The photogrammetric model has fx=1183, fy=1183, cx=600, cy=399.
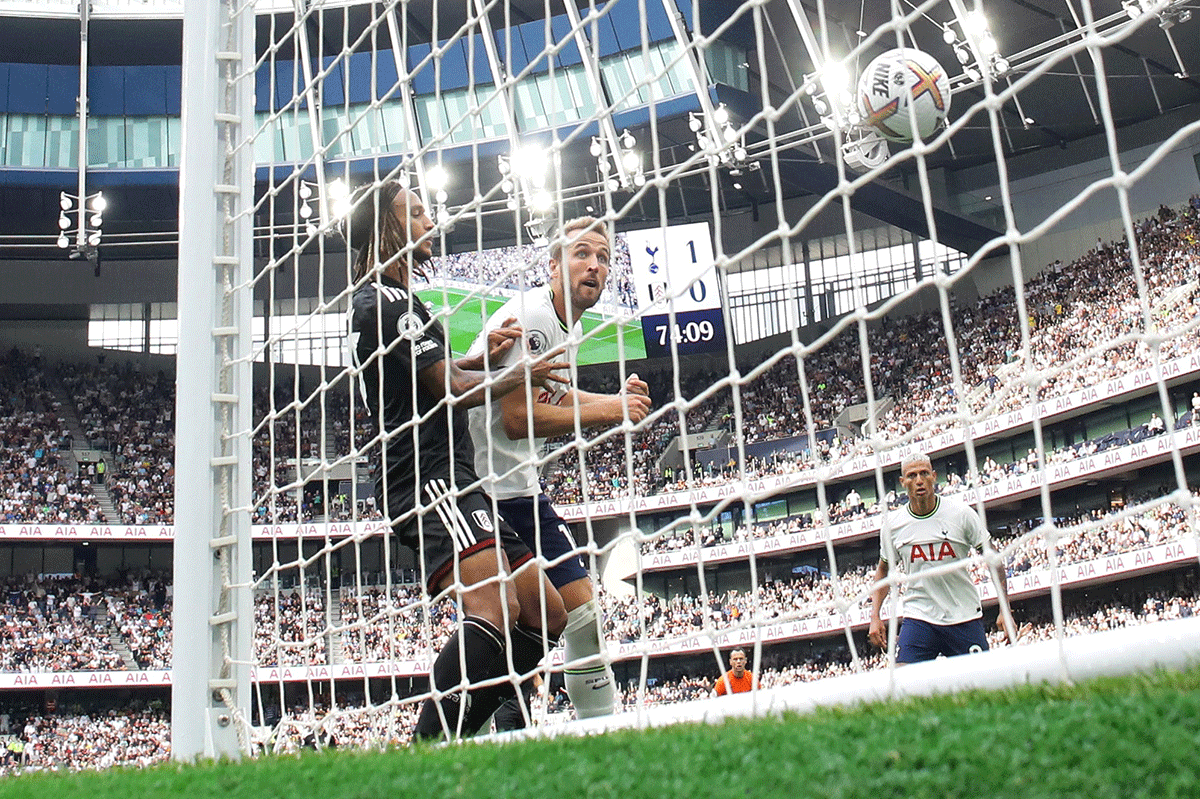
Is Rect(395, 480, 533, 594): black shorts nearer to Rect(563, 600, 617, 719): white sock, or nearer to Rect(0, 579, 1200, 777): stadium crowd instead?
Rect(563, 600, 617, 719): white sock

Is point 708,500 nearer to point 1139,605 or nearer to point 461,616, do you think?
point 1139,605

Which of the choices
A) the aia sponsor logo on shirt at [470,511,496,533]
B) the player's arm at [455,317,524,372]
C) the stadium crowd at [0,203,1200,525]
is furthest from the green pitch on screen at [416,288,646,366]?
the aia sponsor logo on shirt at [470,511,496,533]

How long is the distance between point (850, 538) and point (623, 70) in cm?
1014

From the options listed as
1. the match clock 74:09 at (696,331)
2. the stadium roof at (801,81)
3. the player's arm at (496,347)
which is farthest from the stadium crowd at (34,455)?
the player's arm at (496,347)

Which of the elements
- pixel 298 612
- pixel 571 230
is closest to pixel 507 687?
pixel 571 230

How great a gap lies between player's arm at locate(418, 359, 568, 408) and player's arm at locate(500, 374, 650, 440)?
0.20 ft

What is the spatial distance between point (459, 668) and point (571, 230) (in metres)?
1.42

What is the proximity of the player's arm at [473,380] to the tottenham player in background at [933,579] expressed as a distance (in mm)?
2834

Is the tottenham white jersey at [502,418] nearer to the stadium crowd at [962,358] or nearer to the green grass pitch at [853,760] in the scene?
the green grass pitch at [853,760]

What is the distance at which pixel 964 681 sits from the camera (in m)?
2.15

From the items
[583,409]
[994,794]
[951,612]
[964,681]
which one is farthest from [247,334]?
[951,612]

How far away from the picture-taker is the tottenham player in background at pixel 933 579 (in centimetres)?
570

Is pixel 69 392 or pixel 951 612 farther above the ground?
pixel 69 392

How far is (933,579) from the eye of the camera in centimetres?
571
